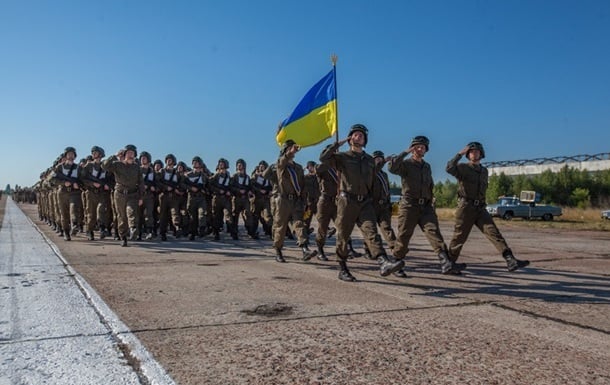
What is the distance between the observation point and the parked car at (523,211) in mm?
33125

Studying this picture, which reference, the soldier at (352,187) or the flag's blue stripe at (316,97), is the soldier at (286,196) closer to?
the soldier at (352,187)

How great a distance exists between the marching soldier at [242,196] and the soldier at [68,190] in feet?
11.3

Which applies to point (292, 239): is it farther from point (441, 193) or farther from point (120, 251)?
point (441, 193)

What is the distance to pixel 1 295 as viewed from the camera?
16.7 ft

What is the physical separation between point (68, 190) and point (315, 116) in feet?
18.6

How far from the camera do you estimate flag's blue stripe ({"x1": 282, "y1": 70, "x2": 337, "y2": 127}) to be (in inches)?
411

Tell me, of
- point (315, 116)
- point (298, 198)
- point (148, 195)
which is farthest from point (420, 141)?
point (148, 195)

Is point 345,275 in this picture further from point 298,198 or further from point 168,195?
point 168,195

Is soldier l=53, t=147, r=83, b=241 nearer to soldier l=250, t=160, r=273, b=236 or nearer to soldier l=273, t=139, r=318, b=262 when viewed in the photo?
soldier l=250, t=160, r=273, b=236

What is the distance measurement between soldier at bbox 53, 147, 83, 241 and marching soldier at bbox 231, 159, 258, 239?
11.3 ft

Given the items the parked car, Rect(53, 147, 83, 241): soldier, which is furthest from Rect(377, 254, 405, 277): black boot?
the parked car

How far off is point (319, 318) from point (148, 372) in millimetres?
1641

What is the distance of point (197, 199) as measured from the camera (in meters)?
12.7

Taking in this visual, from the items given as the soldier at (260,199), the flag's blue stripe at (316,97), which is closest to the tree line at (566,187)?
the soldier at (260,199)
